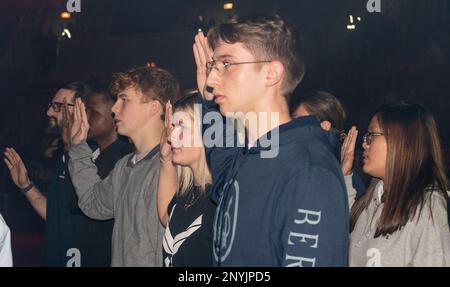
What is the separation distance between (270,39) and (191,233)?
811mm

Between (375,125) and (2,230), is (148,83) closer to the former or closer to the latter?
(375,125)

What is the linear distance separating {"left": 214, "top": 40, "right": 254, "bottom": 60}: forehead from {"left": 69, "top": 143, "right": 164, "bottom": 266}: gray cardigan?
1017 millimetres

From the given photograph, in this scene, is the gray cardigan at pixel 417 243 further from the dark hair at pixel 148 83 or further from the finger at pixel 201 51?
the dark hair at pixel 148 83

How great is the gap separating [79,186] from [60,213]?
354 millimetres

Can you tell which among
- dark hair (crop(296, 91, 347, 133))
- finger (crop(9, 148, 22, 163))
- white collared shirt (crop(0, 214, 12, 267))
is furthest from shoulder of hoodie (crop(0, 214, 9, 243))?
finger (crop(9, 148, 22, 163))

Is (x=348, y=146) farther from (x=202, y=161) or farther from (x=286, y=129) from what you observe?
(x=286, y=129)

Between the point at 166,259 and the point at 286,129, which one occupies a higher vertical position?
the point at 286,129

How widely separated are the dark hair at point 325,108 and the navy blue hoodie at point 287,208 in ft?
4.88

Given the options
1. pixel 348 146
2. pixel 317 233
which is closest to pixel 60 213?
pixel 348 146

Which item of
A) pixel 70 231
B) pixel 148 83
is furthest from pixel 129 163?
pixel 70 231

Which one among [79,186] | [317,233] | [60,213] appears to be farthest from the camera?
[60,213]

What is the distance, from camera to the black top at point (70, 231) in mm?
3109

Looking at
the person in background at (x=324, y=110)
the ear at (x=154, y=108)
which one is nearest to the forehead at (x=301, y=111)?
the person in background at (x=324, y=110)
